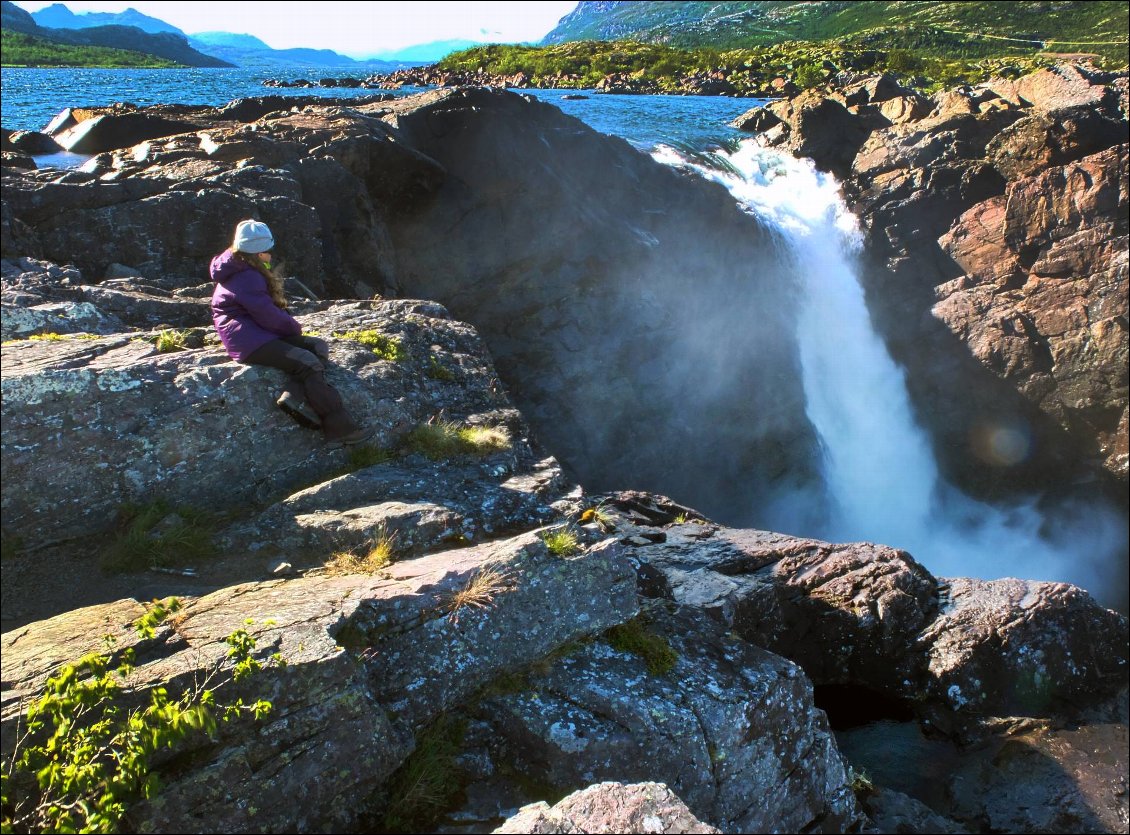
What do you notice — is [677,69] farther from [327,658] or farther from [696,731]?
[327,658]

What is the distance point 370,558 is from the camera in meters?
7.66

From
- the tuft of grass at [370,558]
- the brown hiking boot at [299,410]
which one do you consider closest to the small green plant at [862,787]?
the tuft of grass at [370,558]

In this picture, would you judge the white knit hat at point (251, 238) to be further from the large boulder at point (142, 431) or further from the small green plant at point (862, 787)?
the small green plant at point (862, 787)

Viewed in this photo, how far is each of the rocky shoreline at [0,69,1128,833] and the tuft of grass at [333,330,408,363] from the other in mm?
87

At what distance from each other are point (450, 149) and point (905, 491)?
18503mm

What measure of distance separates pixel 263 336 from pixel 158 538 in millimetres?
2556

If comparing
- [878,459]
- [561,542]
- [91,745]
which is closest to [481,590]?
[561,542]

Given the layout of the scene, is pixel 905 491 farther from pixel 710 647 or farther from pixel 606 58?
pixel 606 58

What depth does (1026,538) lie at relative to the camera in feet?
88.5

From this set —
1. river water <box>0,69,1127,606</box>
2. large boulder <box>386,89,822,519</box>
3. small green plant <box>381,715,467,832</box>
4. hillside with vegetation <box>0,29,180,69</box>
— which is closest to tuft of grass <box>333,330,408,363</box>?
small green plant <box>381,715,467,832</box>

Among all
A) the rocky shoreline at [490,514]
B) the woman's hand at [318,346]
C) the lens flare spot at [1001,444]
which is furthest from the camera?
the lens flare spot at [1001,444]

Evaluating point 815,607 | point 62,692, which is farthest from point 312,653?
point 815,607

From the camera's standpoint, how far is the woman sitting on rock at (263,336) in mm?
8922

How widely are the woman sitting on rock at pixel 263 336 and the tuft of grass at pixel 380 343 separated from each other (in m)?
1.85
